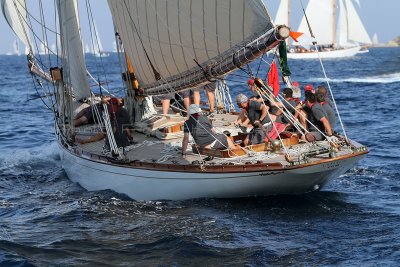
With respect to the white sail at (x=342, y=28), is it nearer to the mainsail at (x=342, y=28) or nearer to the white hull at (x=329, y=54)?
the mainsail at (x=342, y=28)

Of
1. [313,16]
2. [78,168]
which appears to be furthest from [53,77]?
[313,16]

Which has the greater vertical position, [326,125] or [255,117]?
[255,117]

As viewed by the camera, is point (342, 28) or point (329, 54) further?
point (342, 28)

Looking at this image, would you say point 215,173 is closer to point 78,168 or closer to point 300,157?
point 300,157

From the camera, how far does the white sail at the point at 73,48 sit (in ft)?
55.7

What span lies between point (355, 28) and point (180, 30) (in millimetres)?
99343

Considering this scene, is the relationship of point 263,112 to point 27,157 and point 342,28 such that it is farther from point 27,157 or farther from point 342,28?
point 342,28

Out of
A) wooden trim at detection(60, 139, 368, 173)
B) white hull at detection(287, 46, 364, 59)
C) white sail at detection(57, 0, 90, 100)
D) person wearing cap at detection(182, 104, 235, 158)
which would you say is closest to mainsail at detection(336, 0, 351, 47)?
white hull at detection(287, 46, 364, 59)

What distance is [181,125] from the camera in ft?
56.3

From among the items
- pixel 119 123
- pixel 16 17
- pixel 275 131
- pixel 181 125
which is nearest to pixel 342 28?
pixel 16 17

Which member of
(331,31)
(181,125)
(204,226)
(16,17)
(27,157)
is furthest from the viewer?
(331,31)

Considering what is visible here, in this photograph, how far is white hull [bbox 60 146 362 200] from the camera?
44.7 feet

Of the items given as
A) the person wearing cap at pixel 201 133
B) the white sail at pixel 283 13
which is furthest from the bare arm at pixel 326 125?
the white sail at pixel 283 13

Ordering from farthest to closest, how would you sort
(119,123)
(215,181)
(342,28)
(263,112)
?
(342,28)
(119,123)
(263,112)
(215,181)
